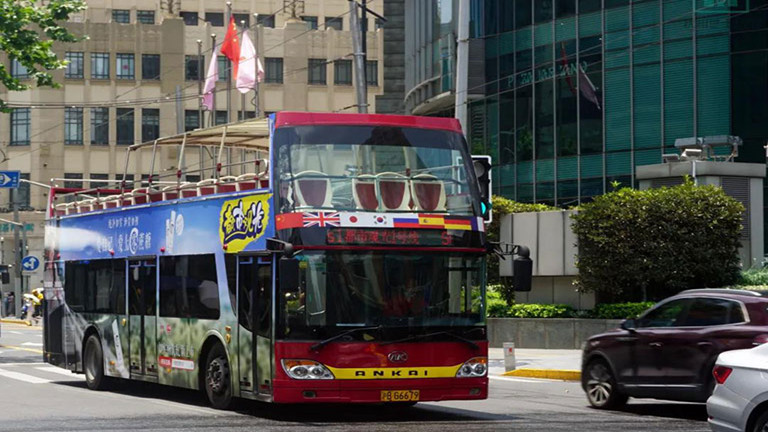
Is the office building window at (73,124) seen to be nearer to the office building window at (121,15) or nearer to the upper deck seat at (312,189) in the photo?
the office building window at (121,15)

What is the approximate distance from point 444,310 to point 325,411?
2839 mm

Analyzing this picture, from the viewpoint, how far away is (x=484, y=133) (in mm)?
53031

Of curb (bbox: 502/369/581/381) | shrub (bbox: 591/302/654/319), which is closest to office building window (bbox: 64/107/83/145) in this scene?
shrub (bbox: 591/302/654/319)

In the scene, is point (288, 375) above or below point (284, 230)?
below

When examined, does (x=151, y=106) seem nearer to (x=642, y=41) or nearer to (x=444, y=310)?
(x=642, y=41)

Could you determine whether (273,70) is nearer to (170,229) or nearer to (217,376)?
(170,229)

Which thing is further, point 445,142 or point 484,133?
point 484,133

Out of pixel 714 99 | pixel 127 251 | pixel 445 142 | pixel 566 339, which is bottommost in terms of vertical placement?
pixel 566 339

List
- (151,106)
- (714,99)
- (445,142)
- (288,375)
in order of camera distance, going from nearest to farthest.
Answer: (288,375) < (445,142) < (714,99) < (151,106)

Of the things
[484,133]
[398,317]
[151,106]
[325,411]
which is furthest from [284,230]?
[151,106]

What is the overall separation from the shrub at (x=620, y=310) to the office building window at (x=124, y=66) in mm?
57789

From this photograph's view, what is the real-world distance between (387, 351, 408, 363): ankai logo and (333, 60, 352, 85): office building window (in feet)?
238

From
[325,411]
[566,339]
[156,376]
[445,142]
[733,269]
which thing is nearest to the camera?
[445,142]

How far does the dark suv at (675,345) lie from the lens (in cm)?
1669
